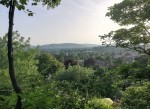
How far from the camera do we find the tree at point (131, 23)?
14.7 meters

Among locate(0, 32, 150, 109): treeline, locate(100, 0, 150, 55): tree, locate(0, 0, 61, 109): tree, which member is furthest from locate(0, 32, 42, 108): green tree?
locate(0, 0, 61, 109): tree

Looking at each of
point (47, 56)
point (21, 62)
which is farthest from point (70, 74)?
point (21, 62)

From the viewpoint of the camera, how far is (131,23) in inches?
592

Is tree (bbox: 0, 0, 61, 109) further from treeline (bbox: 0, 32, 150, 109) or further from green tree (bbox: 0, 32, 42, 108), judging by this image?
green tree (bbox: 0, 32, 42, 108)

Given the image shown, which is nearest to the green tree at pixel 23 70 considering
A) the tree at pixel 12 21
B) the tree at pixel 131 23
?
the tree at pixel 131 23

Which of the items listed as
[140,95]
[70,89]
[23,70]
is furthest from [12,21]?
[23,70]

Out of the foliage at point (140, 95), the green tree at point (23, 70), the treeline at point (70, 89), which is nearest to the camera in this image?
the treeline at point (70, 89)

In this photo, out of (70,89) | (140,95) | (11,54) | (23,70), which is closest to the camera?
(11,54)

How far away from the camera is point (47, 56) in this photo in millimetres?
70188

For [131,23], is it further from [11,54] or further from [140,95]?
[11,54]

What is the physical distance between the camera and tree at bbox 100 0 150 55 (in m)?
14.7

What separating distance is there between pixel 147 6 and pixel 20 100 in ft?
40.4

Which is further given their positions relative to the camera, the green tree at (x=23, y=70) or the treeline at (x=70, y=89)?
the green tree at (x=23, y=70)

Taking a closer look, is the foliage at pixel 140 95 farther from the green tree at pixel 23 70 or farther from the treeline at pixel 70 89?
the green tree at pixel 23 70
